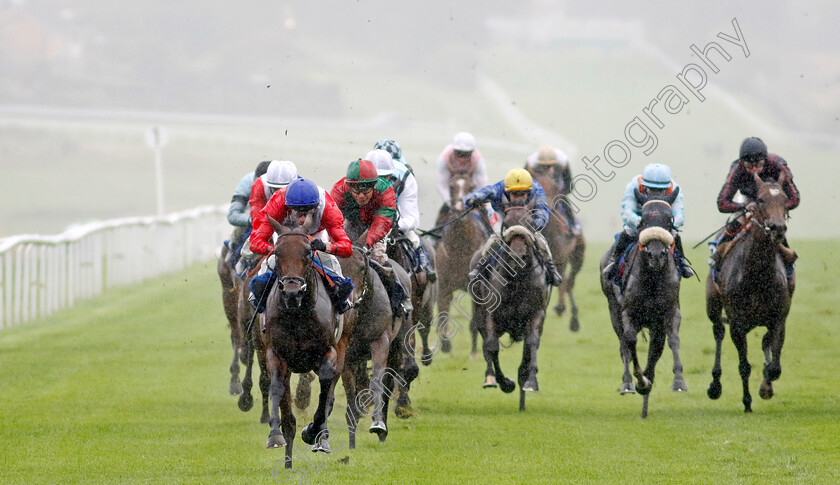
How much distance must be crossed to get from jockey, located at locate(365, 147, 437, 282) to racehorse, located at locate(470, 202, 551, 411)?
2.56 ft

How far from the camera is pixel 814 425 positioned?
10.7m

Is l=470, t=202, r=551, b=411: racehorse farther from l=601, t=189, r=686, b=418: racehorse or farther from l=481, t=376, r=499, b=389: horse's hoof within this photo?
l=601, t=189, r=686, b=418: racehorse

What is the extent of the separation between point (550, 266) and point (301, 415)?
2.69 m

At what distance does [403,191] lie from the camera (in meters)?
11.0

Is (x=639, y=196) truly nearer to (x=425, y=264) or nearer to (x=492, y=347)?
(x=492, y=347)

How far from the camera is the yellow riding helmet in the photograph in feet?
38.2

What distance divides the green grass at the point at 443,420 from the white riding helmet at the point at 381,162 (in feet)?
6.94

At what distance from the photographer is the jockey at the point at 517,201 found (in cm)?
1167

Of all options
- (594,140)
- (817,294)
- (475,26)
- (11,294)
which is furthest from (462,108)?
(11,294)

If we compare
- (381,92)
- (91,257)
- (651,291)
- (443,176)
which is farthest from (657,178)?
(381,92)

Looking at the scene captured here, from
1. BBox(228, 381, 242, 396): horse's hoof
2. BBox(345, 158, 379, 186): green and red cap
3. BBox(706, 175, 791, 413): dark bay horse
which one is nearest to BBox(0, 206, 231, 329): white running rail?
BBox(228, 381, 242, 396): horse's hoof

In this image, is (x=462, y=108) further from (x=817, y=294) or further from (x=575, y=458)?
(x=575, y=458)

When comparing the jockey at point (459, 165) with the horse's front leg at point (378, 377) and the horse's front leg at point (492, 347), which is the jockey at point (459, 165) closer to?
the horse's front leg at point (492, 347)

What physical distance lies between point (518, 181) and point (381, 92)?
170 feet
